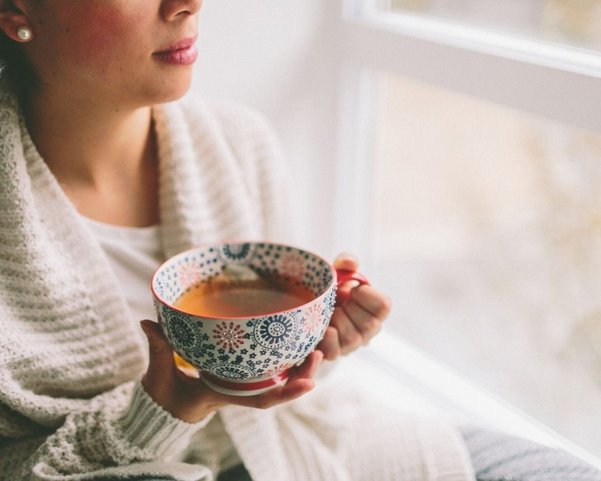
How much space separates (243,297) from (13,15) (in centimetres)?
38

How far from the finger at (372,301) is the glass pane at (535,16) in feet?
1.44

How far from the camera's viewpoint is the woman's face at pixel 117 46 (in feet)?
2.37

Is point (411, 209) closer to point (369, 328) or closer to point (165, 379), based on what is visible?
point (369, 328)

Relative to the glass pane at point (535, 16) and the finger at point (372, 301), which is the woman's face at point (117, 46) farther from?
the glass pane at point (535, 16)

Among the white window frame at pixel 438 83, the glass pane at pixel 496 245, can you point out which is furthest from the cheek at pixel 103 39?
the glass pane at pixel 496 245

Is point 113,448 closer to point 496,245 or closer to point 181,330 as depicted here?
point 181,330

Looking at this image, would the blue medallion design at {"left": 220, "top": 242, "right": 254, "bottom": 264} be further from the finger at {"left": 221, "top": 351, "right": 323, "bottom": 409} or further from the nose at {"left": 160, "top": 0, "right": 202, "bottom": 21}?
the nose at {"left": 160, "top": 0, "right": 202, "bottom": 21}

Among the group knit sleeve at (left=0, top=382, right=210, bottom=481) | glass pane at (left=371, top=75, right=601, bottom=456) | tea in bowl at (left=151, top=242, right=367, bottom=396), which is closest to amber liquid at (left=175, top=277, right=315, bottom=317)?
tea in bowl at (left=151, top=242, right=367, bottom=396)

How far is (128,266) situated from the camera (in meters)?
0.91

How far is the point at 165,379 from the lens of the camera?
75 cm

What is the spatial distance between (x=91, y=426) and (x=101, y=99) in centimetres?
36

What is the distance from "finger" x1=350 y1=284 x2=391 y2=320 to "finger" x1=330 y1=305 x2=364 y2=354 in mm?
23

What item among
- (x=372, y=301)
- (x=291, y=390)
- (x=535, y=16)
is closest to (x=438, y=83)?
(x=535, y=16)

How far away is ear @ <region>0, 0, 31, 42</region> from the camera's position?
0.74 meters
